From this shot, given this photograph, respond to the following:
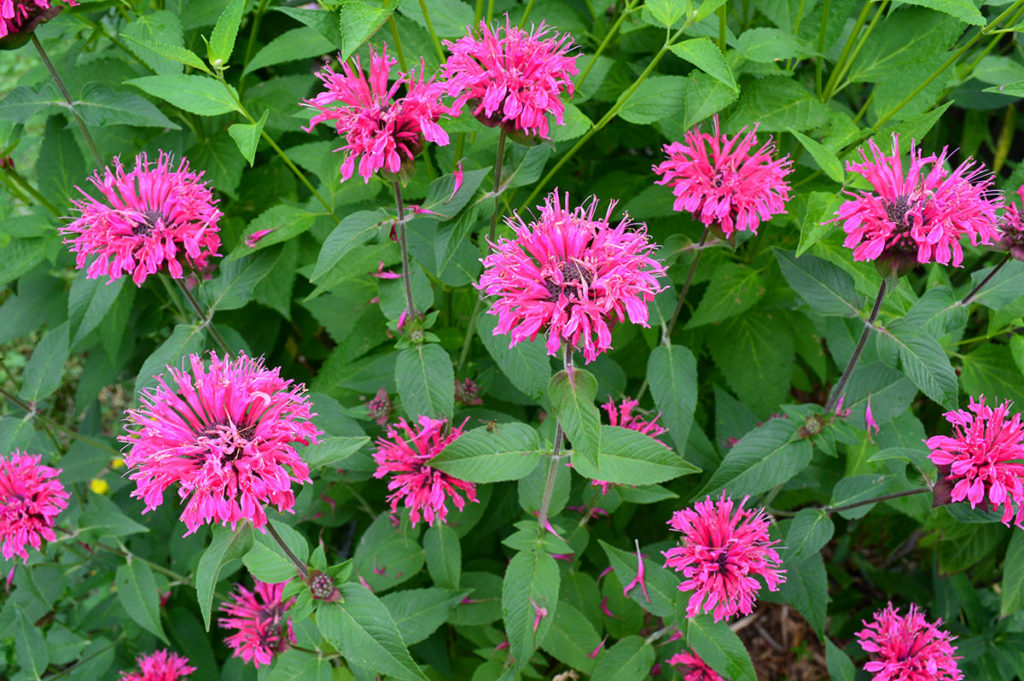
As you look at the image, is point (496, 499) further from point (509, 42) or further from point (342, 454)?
point (509, 42)

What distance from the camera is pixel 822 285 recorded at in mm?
1707

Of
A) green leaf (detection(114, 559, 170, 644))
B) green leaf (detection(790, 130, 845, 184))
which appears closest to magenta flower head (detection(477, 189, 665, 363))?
green leaf (detection(790, 130, 845, 184))

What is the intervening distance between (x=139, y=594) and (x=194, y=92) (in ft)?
4.39

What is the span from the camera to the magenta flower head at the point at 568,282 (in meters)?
1.32

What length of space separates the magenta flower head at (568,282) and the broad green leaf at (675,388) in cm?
48

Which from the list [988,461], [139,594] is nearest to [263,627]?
[139,594]

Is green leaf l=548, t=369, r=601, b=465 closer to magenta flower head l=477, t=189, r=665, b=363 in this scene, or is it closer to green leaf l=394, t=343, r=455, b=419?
magenta flower head l=477, t=189, r=665, b=363

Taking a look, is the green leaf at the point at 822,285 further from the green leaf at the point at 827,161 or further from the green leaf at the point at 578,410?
the green leaf at the point at 578,410

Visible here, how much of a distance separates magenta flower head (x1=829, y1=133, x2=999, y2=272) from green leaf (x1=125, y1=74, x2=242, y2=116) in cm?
135

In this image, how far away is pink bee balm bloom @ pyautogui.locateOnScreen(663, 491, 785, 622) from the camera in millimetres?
1612

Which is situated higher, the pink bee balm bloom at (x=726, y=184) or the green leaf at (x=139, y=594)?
the pink bee balm bloom at (x=726, y=184)

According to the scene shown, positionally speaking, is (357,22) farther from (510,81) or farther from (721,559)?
(721,559)

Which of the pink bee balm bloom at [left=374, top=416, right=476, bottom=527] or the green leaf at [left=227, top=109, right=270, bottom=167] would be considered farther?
the pink bee balm bloom at [left=374, top=416, right=476, bottom=527]

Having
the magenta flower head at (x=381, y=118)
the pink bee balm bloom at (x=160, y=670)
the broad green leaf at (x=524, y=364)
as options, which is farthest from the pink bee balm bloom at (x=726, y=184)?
the pink bee balm bloom at (x=160, y=670)
